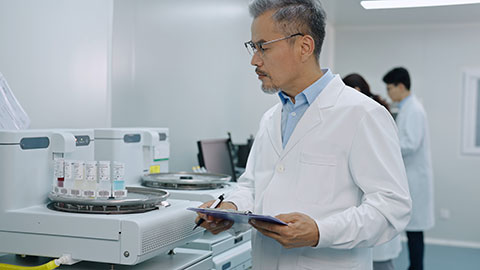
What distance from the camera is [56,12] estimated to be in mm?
2197

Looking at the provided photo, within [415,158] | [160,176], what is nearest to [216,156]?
[160,176]

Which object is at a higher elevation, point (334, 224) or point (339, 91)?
point (339, 91)

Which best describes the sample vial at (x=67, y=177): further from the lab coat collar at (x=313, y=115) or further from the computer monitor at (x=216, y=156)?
the computer monitor at (x=216, y=156)

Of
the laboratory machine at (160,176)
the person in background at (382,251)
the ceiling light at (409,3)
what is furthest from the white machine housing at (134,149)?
the ceiling light at (409,3)

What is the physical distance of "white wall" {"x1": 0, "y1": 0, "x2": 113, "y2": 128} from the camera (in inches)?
78.8

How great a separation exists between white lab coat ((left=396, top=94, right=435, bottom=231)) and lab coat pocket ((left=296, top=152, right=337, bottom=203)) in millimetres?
3010

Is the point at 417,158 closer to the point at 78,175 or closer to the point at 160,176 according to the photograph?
the point at 160,176

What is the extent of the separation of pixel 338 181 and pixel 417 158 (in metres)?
A: 3.21

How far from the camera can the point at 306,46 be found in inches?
64.3

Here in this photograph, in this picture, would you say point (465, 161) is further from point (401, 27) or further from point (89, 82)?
point (89, 82)

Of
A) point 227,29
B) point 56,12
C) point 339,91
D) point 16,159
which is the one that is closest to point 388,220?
point 339,91

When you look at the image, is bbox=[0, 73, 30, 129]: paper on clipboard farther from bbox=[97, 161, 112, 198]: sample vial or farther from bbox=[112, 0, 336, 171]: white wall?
bbox=[112, 0, 336, 171]: white wall

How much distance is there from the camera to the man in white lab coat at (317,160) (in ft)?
4.88

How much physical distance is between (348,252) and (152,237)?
1.96 feet
